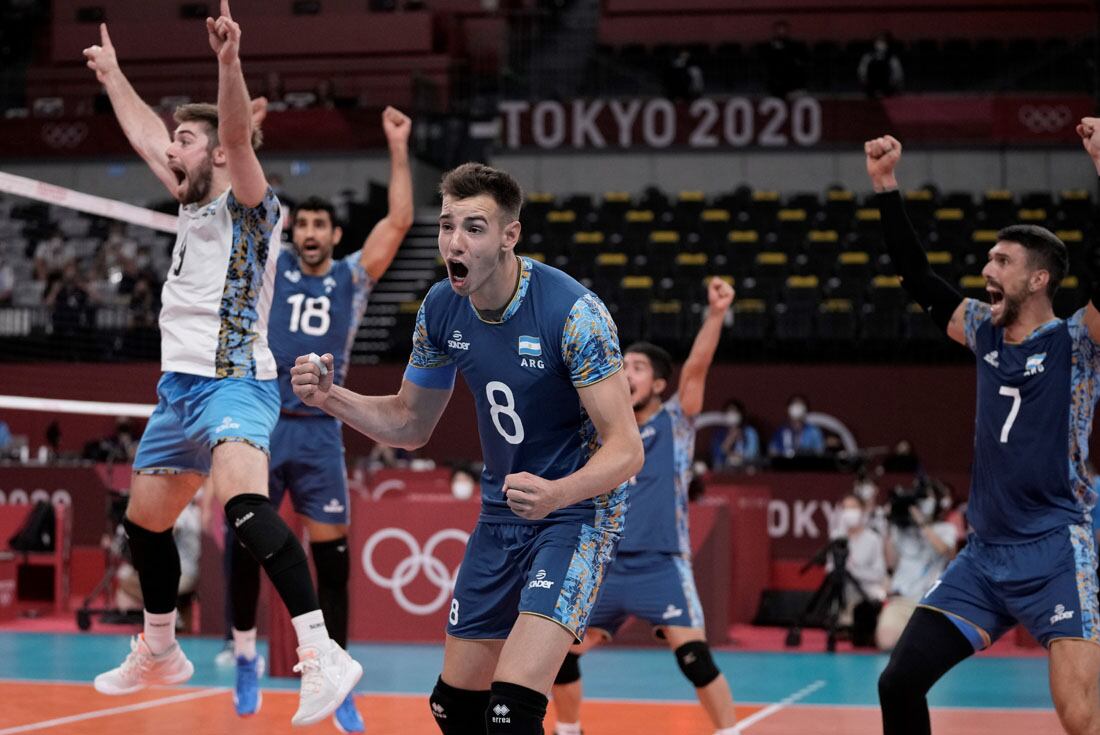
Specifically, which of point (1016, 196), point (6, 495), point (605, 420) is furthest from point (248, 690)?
point (1016, 196)

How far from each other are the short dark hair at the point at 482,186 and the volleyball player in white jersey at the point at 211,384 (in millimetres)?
1227

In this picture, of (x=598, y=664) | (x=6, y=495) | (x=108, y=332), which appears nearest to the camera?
(x=598, y=664)

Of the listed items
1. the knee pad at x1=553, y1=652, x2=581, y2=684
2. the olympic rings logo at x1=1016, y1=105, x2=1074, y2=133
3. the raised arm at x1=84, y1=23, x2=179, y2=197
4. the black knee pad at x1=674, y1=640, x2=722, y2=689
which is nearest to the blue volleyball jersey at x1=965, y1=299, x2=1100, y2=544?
the black knee pad at x1=674, y1=640, x2=722, y2=689

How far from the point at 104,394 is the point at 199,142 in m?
16.0

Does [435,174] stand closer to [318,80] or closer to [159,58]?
[318,80]

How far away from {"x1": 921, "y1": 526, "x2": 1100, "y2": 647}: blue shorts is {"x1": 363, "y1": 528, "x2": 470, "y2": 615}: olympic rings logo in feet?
25.9

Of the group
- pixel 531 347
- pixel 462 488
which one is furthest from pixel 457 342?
pixel 462 488

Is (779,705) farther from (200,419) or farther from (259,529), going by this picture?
(200,419)

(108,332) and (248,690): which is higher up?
(108,332)

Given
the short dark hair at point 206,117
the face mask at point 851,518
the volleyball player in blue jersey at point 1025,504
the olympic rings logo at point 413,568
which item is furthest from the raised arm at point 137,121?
the face mask at point 851,518

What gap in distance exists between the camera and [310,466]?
8.39m

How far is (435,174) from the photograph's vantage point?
2922 centimetres

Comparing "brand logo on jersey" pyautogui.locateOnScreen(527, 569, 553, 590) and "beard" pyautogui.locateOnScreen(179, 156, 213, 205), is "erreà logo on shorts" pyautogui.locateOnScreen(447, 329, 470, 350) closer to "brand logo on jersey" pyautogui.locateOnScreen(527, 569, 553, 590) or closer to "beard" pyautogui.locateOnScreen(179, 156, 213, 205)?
"brand logo on jersey" pyautogui.locateOnScreen(527, 569, 553, 590)

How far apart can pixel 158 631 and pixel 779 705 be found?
506cm
